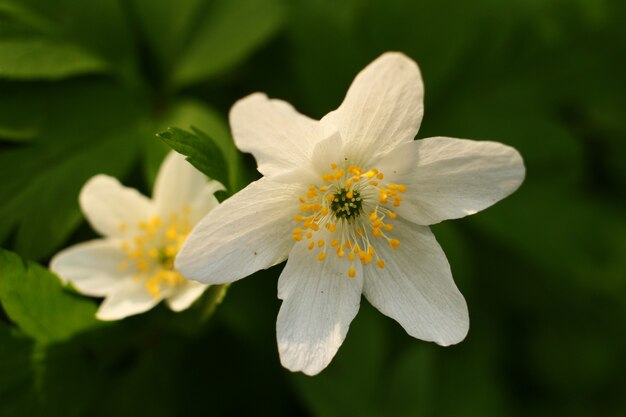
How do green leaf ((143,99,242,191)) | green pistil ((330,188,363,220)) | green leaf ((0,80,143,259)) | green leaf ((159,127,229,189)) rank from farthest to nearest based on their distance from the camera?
green leaf ((143,99,242,191))
green leaf ((0,80,143,259))
green pistil ((330,188,363,220))
green leaf ((159,127,229,189))

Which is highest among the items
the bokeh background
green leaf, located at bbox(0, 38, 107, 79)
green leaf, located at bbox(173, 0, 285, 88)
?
green leaf, located at bbox(0, 38, 107, 79)

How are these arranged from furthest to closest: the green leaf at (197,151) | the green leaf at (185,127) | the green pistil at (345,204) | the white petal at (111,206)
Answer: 1. the green leaf at (185,127)
2. the white petal at (111,206)
3. the green pistil at (345,204)
4. the green leaf at (197,151)

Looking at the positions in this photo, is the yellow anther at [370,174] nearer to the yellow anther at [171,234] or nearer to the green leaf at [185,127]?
the green leaf at [185,127]

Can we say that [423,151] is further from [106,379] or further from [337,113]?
[106,379]

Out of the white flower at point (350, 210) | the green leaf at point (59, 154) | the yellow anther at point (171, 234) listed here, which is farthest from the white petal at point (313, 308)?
the green leaf at point (59, 154)

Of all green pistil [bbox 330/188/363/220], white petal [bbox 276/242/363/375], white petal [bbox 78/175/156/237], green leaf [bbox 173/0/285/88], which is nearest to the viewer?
white petal [bbox 276/242/363/375]

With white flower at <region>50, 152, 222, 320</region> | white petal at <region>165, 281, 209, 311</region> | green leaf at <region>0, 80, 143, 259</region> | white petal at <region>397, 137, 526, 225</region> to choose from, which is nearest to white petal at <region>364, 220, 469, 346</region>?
white petal at <region>397, 137, 526, 225</region>

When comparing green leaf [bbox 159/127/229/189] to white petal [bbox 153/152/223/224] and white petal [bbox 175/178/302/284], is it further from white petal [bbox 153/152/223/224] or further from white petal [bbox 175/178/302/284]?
white petal [bbox 153/152/223/224]
